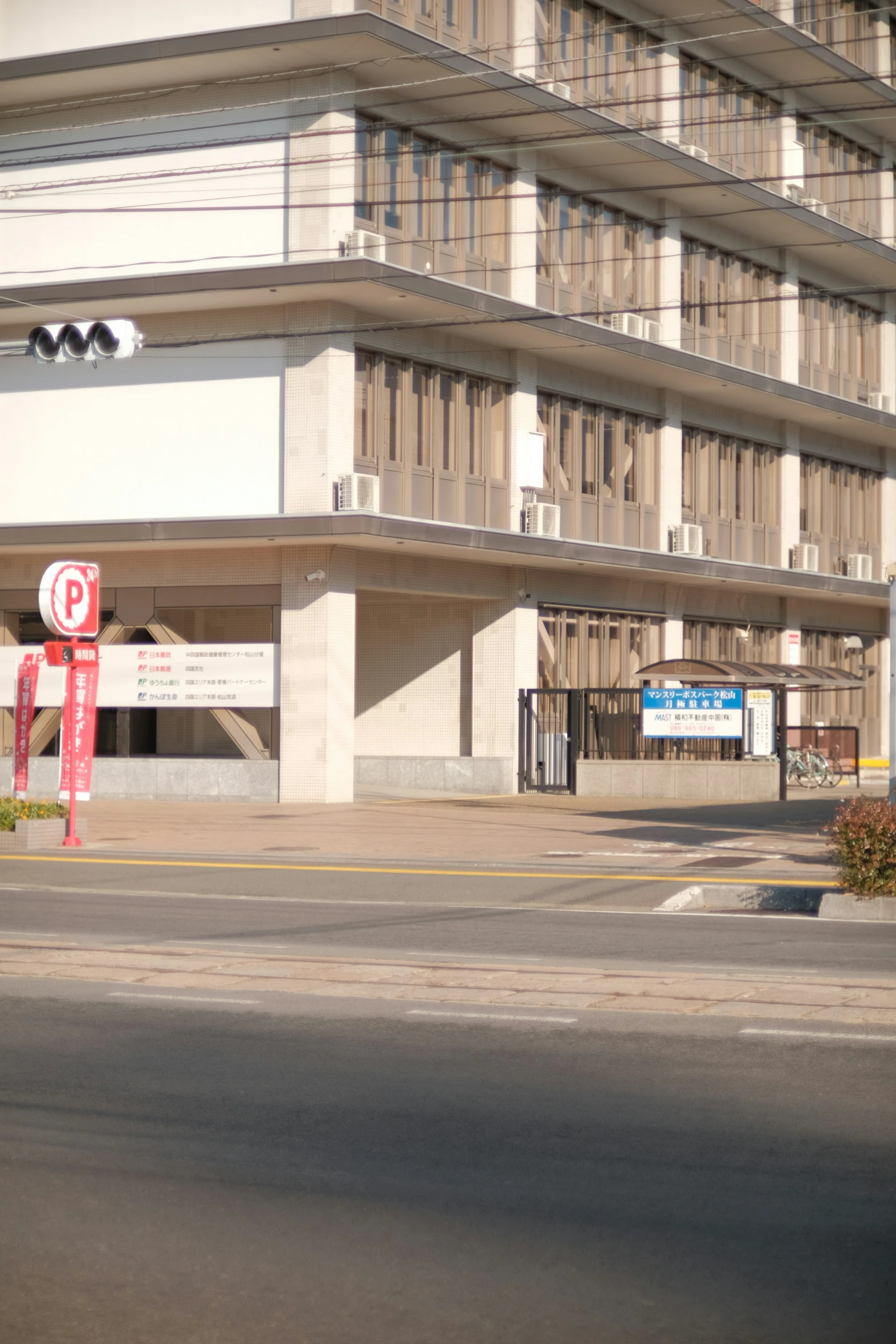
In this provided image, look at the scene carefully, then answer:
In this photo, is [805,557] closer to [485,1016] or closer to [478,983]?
[478,983]

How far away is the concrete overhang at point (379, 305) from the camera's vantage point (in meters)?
28.9

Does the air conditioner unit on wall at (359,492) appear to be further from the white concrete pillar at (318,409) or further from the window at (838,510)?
the window at (838,510)

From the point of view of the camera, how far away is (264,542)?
3058 centimetres

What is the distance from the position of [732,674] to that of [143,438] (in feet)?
43.3

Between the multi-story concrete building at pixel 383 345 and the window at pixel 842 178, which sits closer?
the multi-story concrete building at pixel 383 345

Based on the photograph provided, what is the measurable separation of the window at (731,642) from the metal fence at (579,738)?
596 centimetres

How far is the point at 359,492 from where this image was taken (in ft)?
96.8

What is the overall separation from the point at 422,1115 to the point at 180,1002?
11.2ft

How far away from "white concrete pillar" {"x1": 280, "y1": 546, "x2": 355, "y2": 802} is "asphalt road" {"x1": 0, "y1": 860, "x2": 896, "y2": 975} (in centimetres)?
1115

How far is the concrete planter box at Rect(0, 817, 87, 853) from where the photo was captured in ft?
72.8

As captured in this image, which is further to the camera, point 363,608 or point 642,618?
point 642,618

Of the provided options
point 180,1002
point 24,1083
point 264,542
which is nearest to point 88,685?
point 264,542

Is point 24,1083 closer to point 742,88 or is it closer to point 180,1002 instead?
point 180,1002

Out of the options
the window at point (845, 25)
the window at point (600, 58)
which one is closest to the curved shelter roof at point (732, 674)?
the window at point (600, 58)
